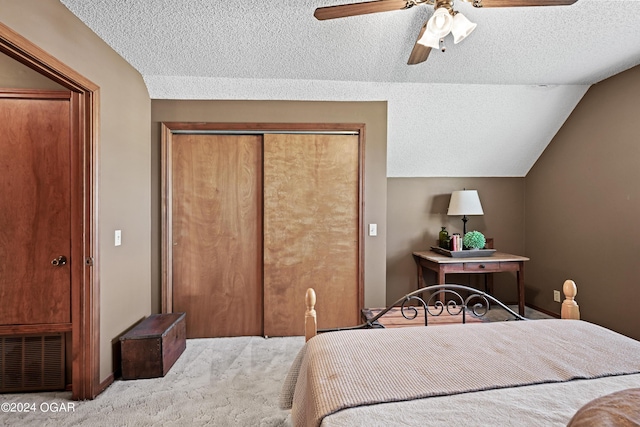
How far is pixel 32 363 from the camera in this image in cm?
208

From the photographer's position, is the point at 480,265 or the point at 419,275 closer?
the point at 480,265

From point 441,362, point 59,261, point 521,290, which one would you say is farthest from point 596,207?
point 59,261

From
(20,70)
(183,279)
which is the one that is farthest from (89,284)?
(20,70)

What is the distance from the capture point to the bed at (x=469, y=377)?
84 centimetres

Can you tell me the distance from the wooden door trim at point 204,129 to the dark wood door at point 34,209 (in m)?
0.82

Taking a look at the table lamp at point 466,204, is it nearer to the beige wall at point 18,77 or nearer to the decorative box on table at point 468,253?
the decorative box on table at point 468,253

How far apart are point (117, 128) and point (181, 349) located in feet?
6.01

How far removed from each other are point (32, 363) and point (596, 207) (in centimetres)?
472

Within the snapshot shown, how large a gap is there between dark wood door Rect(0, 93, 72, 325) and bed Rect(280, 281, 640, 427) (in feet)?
5.81

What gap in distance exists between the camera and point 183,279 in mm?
2916

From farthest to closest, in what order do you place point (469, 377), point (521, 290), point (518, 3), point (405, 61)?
point (521, 290)
point (405, 61)
point (518, 3)
point (469, 377)

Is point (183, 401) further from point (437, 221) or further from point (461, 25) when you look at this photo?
point (437, 221)

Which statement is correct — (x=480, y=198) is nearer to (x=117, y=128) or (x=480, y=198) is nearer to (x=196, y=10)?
(x=196, y=10)

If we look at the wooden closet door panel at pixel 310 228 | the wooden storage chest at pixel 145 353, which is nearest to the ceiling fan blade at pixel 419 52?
the wooden closet door panel at pixel 310 228
